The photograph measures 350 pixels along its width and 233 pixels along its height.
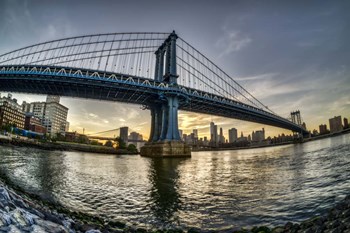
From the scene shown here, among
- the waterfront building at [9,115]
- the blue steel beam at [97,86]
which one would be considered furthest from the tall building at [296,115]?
the waterfront building at [9,115]

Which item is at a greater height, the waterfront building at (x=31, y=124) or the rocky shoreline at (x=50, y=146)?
the waterfront building at (x=31, y=124)

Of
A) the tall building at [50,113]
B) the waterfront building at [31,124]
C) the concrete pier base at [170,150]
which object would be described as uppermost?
the tall building at [50,113]

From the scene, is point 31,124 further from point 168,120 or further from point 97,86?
point 168,120

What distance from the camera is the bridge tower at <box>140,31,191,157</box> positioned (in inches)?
1735

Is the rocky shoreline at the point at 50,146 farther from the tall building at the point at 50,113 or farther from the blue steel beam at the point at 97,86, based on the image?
the tall building at the point at 50,113

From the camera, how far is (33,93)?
2254 inches

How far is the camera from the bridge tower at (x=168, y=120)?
44.1 metres

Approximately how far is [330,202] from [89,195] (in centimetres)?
1001

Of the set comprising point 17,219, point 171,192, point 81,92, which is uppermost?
point 81,92

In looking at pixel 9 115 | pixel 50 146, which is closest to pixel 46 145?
pixel 50 146

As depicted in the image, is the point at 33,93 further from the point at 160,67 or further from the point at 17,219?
the point at 17,219

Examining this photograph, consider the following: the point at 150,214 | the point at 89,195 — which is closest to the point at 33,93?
Result: the point at 89,195

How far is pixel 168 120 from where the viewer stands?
4862cm

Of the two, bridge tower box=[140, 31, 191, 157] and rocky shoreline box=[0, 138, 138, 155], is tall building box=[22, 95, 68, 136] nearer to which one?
rocky shoreline box=[0, 138, 138, 155]
